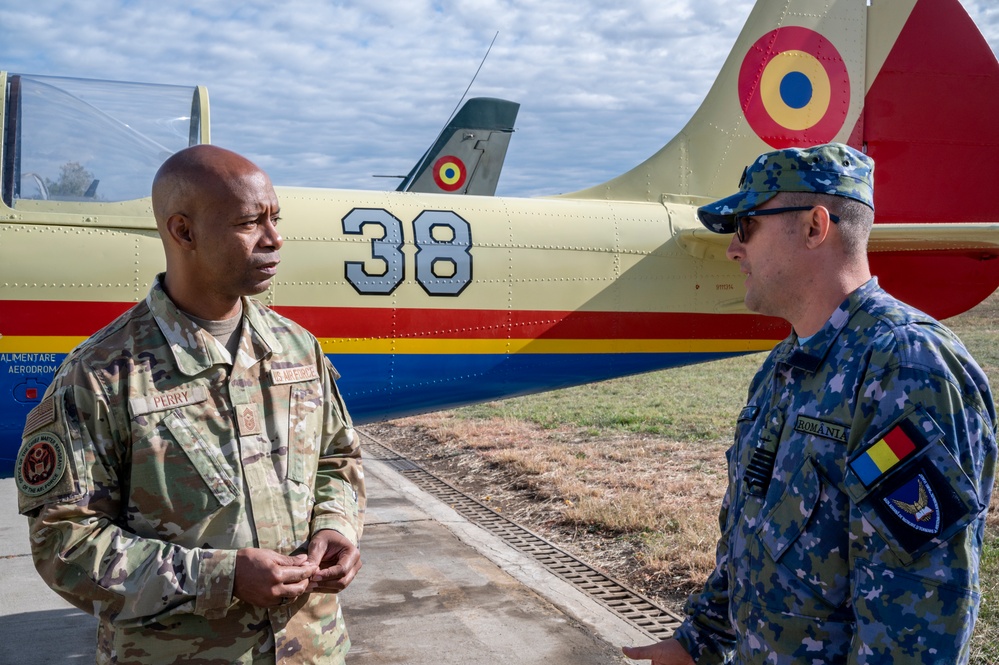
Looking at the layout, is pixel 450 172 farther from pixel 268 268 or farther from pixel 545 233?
pixel 268 268

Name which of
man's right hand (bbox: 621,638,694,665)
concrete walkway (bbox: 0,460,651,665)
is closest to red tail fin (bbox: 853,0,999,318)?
concrete walkway (bbox: 0,460,651,665)

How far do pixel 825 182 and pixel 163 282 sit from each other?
1481 mm

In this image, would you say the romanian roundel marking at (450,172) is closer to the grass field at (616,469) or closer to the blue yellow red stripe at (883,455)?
the grass field at (616,469)

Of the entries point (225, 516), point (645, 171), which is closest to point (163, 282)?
point (225, 516)

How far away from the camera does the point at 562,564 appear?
491 centimetres

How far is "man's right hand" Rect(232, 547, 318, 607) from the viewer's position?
1.67 meters

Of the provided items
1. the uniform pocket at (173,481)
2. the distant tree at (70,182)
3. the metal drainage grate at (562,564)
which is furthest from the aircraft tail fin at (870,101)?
the uniform pocket at (173,481)

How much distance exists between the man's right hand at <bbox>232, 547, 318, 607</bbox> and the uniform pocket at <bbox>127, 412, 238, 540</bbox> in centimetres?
15

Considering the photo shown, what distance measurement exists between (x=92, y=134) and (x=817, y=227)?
11.9ft

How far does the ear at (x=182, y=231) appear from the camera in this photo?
1.85 meters

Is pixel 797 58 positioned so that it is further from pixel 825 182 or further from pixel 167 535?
pixel 167 535

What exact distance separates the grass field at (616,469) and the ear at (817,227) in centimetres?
259

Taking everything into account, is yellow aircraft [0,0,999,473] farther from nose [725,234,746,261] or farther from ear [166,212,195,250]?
nose [725,234,746,261]

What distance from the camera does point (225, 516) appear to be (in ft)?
5.85
